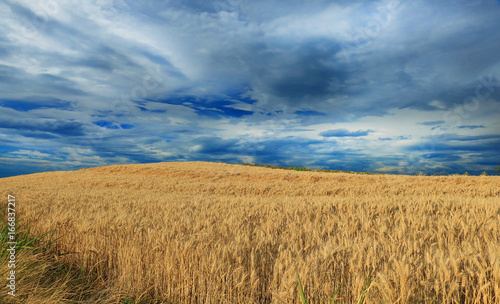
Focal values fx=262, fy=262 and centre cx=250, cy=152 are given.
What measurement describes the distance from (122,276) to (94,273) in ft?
2.96

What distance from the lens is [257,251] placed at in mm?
4004

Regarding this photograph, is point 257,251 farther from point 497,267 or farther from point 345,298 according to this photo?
point 497,267

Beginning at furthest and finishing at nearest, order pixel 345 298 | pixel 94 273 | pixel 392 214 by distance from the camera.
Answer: pixel 392 214 → pixel 94 273 → pixel 345 298

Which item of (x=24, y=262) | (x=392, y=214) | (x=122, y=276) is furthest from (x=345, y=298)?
(x=392, y=214)

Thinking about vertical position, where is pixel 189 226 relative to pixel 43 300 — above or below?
above

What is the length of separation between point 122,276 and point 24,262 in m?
1.51

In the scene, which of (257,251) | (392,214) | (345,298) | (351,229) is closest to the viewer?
(345,298)

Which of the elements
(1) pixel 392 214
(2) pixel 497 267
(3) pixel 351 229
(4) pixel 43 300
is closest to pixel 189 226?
(4) pixel 43 300

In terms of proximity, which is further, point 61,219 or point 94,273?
point 61,219

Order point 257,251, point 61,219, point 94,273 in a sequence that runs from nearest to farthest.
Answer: point 257,251
point 94,273
point 61,219

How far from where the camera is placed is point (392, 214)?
7426mm

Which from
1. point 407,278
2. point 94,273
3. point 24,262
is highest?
point 407,278

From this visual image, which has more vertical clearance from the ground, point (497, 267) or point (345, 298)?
point (497, 267)

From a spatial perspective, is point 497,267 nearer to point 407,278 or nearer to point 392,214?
point 407,278
